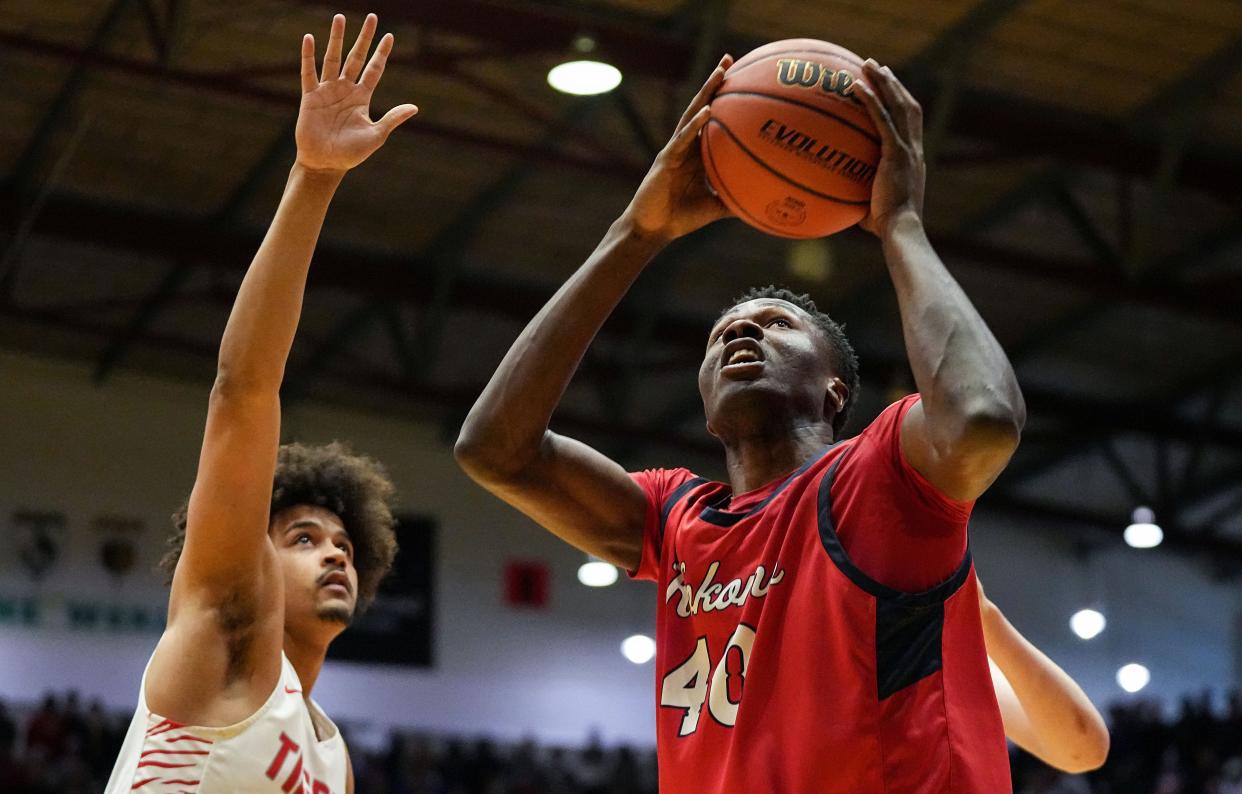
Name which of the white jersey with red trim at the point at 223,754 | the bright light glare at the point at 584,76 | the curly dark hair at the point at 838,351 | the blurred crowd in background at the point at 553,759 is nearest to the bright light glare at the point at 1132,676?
the blurred crowd in background at the point at 553,759

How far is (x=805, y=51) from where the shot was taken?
3.36 metres

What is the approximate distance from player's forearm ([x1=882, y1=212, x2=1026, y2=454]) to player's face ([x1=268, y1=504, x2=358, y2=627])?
1338mm

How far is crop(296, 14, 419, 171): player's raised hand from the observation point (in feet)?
9.28

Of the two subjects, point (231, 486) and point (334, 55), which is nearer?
point (231, 486)

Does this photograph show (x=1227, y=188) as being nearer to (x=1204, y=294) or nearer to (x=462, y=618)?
(x=1204, y=294)

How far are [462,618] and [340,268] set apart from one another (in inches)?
180

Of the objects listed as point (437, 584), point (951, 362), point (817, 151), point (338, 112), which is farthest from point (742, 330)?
point (437, 584)

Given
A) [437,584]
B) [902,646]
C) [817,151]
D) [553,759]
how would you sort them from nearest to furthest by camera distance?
[902,646] < [817,151] < [553,759] < [437,584]

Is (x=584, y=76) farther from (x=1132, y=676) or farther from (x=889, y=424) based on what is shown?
(x=1132, y=676)

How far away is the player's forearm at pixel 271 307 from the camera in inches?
108

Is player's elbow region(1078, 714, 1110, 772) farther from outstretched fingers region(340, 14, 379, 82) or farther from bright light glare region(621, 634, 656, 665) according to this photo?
bright light glare region(621, 634, 656, 665)

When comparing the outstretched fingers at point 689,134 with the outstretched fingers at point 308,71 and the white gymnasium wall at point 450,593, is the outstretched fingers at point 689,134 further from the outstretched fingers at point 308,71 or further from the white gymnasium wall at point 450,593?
the white gymnasium wall at point 450,593

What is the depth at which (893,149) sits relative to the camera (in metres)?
3.05

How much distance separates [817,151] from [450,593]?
1392 cm
